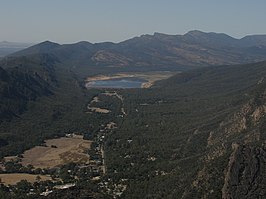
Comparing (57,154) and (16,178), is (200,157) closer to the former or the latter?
(16,178)

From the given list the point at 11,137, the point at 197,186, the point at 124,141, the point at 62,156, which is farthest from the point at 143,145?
the point at 197,186

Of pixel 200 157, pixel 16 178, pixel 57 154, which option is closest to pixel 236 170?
pixel 200 157

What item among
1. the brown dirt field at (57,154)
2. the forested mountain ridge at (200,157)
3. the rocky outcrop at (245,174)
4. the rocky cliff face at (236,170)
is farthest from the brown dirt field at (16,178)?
the rocky outcrop at (245,174)

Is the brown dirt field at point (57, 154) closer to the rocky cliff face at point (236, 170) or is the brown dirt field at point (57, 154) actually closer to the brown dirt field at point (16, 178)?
the brown dirt field at point (16, 178)

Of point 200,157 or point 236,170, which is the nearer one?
point 236,170

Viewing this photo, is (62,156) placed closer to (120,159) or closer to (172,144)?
(120,159)

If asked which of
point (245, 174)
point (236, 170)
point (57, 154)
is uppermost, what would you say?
point (236, 170)

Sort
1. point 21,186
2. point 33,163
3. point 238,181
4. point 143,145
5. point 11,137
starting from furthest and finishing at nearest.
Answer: point 11,137, point 143,145, point 33,163, point 21,186, point 238,181
